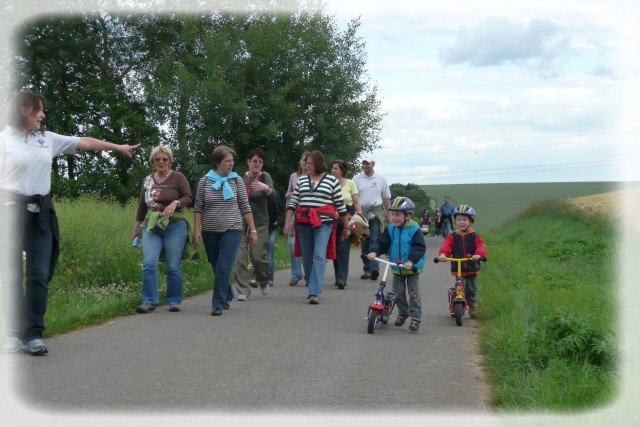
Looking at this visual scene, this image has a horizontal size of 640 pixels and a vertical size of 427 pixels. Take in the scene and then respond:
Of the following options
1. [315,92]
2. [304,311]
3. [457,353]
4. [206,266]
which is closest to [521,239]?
[315,92]

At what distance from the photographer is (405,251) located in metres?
10.0

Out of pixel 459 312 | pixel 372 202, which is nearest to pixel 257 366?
pixel 459 312

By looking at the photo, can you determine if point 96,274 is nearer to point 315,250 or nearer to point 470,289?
point 315,250

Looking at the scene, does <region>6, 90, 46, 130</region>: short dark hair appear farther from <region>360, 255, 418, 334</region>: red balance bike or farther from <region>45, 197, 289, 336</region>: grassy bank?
<region>360, 255, 418, 334</region>: red balance bike

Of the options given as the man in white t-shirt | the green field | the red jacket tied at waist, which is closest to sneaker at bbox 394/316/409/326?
the red jacket tied at waist

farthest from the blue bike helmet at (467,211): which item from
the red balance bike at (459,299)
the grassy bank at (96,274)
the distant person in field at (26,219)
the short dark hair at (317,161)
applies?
the distant person in field at (26,219)

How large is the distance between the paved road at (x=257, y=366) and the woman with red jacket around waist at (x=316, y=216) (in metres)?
1.15

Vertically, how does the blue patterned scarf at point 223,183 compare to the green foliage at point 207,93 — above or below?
below

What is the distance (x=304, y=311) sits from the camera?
11.4 metres

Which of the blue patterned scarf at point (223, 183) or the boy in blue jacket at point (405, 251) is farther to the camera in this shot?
the blue patterned scarf at point (223, 183)

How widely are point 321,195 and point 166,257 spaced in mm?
2336

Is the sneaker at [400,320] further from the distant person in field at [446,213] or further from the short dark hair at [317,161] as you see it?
the distant person in field at [446,213]

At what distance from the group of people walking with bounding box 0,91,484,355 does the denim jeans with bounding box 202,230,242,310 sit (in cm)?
1

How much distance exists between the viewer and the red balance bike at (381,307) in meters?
9.61
